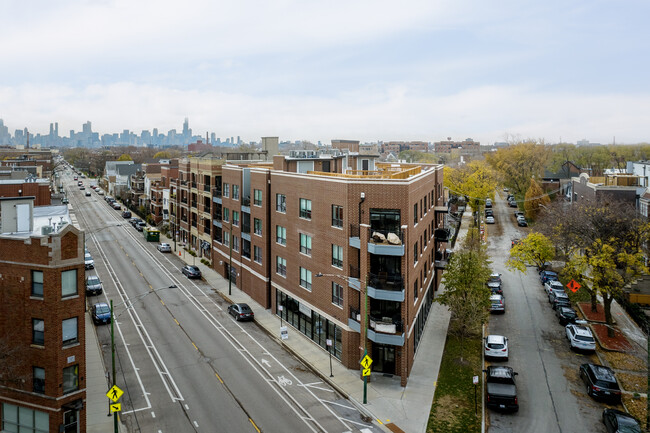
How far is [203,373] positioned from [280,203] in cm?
1603

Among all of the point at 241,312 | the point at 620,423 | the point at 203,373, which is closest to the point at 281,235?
the point at 241,312

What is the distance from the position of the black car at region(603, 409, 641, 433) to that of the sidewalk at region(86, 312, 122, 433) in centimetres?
2566

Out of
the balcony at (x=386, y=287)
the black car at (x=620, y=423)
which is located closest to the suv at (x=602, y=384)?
the black car at (x=620, y=423)

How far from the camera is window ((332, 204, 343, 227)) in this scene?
108 ft

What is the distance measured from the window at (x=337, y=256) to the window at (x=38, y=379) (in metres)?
18.8

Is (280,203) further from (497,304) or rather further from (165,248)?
(165,248)

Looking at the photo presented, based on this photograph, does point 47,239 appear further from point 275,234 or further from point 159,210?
point 159,210

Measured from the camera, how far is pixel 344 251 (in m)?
32.3

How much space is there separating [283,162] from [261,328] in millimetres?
14967

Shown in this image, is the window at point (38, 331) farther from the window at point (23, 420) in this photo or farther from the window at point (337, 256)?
the window at point (337, 256)

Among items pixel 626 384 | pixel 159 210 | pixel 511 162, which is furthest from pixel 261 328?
pixel 511 162

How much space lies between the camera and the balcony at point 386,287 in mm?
29500

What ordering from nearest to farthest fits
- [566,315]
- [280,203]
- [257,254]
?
[566,315] → [280,203] → [257,254]

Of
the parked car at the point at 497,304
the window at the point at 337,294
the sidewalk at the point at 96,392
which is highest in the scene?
the window at the point at 337,294
